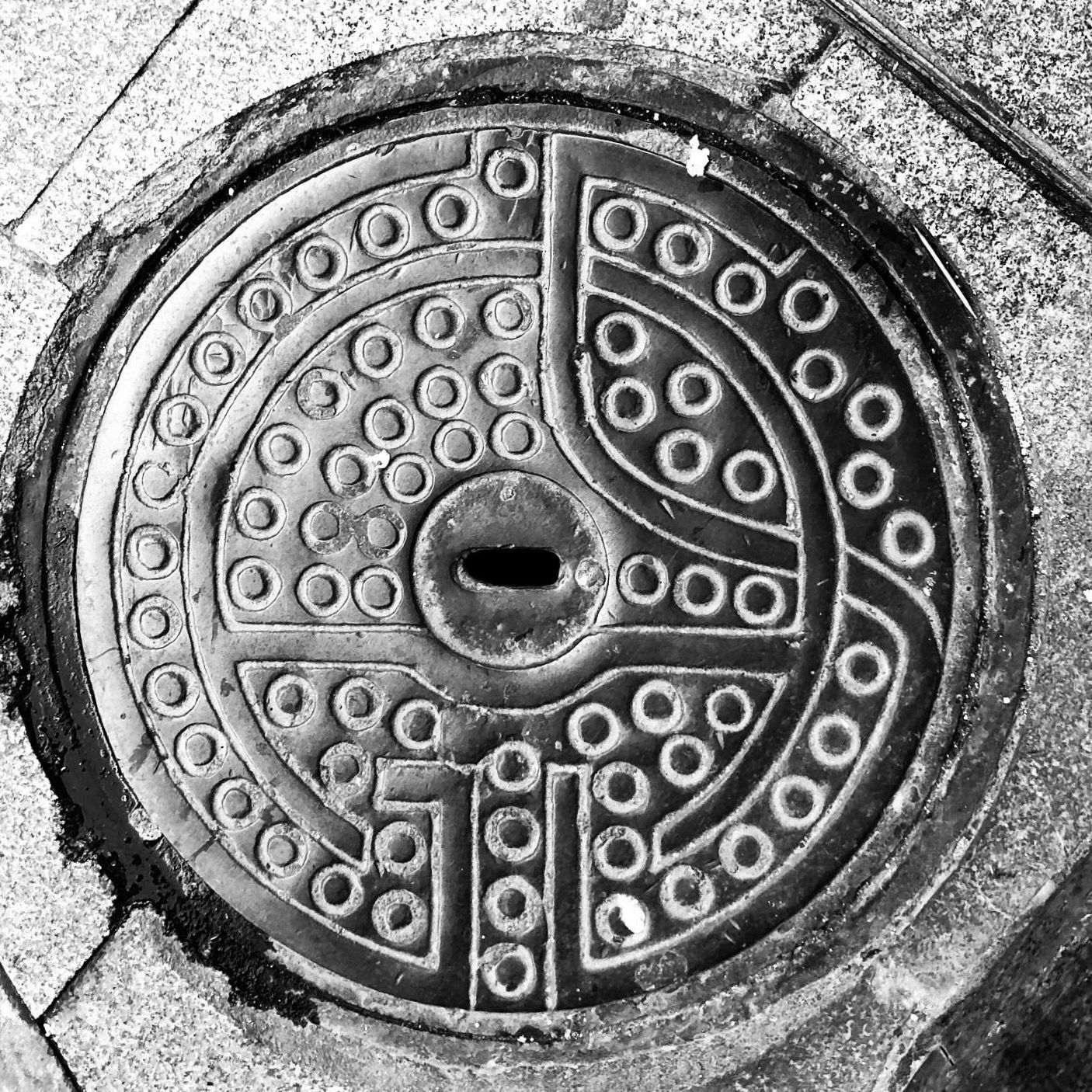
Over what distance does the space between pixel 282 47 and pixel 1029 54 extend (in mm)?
1293

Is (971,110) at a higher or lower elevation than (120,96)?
higher

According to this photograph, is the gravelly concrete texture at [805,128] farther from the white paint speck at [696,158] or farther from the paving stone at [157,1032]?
the white paint speck at [696,158]

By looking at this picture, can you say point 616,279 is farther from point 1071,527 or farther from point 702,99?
point 1071,527

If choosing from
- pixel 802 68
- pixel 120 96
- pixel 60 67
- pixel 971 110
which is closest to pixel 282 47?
pixel 120 96

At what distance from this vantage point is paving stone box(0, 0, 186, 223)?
1.64 m

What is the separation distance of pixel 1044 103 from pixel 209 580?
1.67 meters

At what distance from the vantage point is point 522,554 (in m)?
1.69

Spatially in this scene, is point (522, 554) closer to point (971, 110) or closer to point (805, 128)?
point (805, 128)

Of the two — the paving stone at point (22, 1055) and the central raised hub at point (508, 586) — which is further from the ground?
the central raised hub at point (508, 586)

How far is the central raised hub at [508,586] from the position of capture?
163 centimetres

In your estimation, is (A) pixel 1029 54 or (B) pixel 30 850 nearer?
(A) pixel 1029 54

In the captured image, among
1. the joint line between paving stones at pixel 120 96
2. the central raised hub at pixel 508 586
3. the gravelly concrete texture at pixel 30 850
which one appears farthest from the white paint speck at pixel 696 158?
the gravelly concrete texture at pixel 30 850

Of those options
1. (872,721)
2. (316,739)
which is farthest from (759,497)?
(316,739)

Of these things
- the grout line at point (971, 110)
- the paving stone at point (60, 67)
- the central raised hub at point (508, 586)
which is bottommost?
the central raised hub at point (508, 586)
